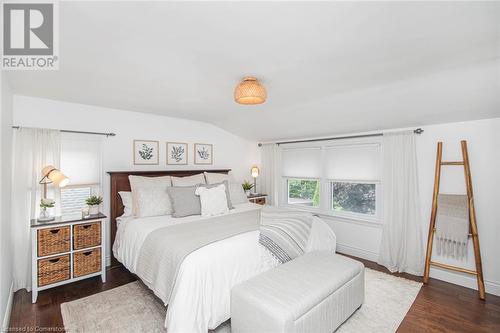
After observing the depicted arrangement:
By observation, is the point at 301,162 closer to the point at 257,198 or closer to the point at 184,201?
the point at 257,198

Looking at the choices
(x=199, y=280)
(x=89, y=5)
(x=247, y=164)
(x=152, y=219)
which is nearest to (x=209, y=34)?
(x=89, y=5)

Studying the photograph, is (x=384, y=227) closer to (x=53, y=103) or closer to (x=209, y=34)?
(x=209, y=34)

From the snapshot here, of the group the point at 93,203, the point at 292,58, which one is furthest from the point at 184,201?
the point at 292,58

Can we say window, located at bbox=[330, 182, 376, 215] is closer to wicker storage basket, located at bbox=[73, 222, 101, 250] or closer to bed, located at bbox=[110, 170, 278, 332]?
bed, located at bbox=[110, 170, 278, 332]

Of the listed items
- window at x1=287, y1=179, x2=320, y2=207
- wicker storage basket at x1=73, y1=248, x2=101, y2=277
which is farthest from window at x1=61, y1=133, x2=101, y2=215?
window at x1=287, y1=179, x2=320, y2=207

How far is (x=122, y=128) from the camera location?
136 inches

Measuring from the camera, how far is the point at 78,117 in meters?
3.11

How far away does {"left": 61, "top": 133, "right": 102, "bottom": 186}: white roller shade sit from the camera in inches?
119

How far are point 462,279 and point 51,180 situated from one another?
4.99 meters

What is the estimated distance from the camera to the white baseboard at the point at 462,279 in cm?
262

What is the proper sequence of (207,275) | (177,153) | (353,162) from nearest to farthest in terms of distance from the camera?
1. (207,275)
2. (353,162)
3. (177,153)

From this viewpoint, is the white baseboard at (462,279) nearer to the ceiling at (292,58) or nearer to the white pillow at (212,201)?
the ceiling at (292,58)

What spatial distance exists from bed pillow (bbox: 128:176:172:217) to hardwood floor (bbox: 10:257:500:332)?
2.82 ft

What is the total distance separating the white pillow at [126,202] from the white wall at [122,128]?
0.98 ft
